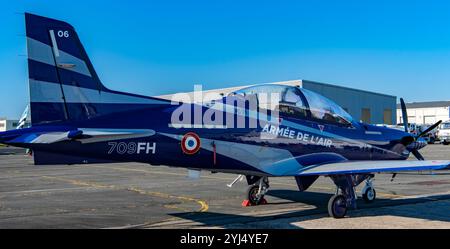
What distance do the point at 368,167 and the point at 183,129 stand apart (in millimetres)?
4222

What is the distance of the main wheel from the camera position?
32.5 ft

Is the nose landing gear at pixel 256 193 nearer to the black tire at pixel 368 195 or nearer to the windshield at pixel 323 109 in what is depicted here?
the windshield at pixel 323 109

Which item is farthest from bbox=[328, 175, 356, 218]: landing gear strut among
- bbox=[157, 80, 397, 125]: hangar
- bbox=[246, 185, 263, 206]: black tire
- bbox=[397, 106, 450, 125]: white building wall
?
bbox=[397, 106, 450, 125]: white building wall

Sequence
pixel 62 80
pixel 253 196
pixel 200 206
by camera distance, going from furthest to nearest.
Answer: pixel 253 196
pixel 200 206
pixel 62 80

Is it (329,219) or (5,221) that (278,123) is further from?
(5,221)

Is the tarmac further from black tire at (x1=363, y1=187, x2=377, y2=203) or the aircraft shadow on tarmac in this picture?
black tire at (x1=363, y1=187, x2=377, y2=203)

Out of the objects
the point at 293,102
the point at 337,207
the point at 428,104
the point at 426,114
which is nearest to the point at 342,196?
the point at 337,207

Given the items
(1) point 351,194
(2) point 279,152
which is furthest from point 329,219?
(2) point 279,152

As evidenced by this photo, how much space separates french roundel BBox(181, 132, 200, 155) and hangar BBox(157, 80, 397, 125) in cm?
4447

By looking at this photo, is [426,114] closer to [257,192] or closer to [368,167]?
[257,192]

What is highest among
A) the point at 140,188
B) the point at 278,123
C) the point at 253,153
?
the point at 278,123

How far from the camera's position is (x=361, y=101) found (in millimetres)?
59062

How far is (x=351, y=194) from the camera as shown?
34.4 feet
